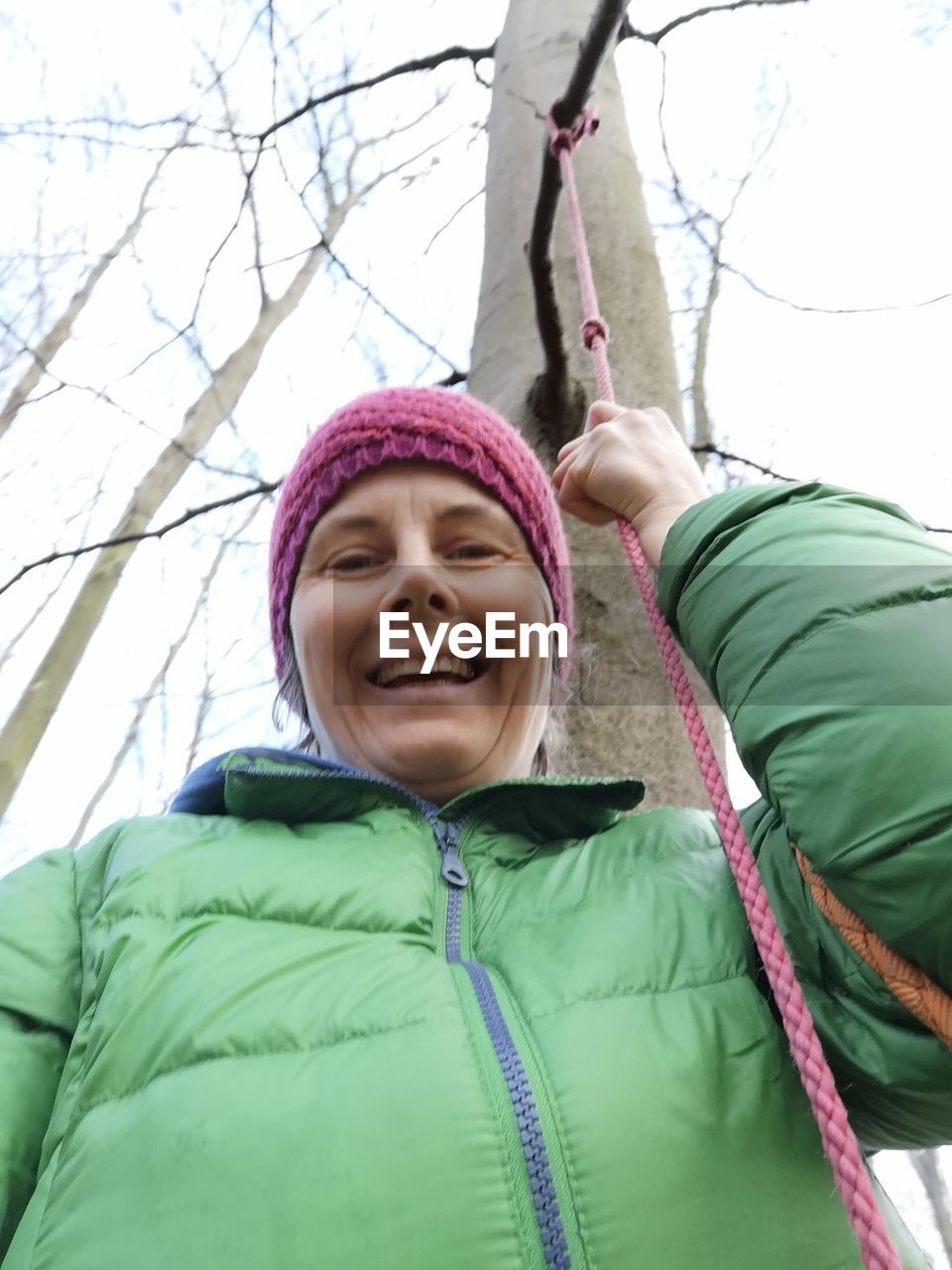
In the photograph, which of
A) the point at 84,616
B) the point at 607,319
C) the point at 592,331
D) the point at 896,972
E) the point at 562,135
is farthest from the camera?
the point at 84,616

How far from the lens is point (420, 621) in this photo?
1095mm

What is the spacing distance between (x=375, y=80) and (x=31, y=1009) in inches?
113

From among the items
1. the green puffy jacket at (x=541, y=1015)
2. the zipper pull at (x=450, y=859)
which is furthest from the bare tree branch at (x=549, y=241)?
the zipper pull at (x=450, y=859)

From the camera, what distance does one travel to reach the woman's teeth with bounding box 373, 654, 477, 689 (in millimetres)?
1103

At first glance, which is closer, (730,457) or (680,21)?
(730,457)

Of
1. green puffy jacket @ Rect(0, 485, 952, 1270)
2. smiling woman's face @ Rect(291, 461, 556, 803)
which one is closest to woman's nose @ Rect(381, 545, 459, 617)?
smiling woman's face @ Rect(291, 461, 556, 803)

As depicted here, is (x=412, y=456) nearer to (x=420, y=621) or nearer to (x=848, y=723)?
(x=420, y=621)

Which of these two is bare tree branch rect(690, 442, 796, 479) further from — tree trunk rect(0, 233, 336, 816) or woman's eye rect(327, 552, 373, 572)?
tree trunk rect(0, 233, 336, 816)

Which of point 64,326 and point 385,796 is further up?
point 64,326

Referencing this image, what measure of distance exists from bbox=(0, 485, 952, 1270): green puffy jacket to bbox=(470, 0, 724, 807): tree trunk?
50 centimetres

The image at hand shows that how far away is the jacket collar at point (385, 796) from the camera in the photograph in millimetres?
960

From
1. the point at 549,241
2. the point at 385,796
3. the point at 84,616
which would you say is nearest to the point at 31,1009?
the point at 385,796

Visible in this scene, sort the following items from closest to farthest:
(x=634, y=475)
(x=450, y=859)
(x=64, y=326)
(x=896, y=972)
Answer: (x=896, y=972) < (x=450, y=859) < (x=634, y=475) < (x=64, y=326)

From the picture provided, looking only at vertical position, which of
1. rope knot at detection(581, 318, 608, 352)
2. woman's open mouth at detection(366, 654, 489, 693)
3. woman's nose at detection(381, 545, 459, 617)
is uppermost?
rope knot at detection(581, 318, 608, 352)
